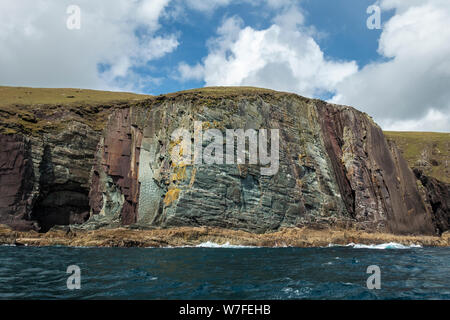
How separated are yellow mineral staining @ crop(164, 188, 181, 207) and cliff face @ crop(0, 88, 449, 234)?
0.75 feet

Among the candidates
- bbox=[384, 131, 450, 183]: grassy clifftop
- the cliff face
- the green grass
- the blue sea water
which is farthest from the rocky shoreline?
bbox=[384, 131, 450, 183]: grassy clifftop

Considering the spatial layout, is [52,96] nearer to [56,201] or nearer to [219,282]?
[56,201]

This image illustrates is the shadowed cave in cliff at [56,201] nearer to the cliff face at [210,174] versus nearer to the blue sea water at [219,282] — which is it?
the cliff face at [210,174]

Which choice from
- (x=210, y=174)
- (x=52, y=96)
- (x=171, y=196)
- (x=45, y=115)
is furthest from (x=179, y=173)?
(x=52, y=96)

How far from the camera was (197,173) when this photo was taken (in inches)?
1935

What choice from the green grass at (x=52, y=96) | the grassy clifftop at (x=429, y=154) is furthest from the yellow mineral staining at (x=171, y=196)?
the grassy clifftop at (x=429, y=154)

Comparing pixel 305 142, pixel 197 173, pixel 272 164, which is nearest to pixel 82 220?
pixel 197 173

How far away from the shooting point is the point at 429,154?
94.0m

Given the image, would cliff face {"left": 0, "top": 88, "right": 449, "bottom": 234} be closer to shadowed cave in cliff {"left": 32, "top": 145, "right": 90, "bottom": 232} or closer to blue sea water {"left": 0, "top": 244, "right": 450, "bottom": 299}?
shadowed cave in cliff {"left": 32, "top": 145, "right": 90, "bottom": 232}

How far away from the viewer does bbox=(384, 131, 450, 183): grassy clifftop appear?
84688mm

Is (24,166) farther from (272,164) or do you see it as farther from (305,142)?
(305,142)

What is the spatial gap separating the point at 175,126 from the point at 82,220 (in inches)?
971

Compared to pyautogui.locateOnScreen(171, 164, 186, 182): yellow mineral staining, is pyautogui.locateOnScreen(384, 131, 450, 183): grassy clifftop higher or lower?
higher
